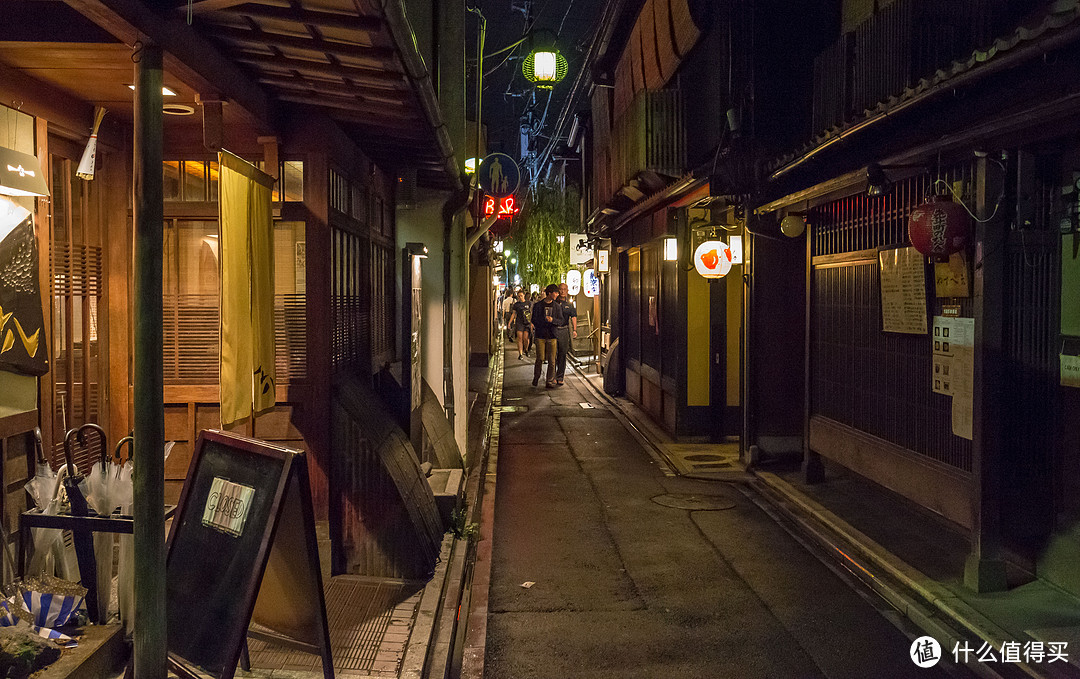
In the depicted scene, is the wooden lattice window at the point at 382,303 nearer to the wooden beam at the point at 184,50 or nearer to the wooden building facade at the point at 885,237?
the wooden beam at the point at 184,50

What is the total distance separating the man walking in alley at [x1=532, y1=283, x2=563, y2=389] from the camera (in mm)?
24234

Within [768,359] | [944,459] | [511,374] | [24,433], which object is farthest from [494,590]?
[511,374]

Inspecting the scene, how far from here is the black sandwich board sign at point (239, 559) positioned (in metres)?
4.70

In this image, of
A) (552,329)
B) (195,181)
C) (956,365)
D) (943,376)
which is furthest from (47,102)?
(552,329)

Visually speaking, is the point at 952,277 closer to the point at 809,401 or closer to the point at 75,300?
the point at 809,401

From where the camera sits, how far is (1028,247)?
7562 mm

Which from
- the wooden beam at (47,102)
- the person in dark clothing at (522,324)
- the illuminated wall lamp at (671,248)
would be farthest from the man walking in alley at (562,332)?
the wooden beam at (47,102)

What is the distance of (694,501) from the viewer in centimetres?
1189

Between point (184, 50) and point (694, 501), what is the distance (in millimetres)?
9296

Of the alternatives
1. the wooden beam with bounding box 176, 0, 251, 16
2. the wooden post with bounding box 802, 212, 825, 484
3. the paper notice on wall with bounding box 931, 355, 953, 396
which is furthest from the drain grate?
the wooden post with bounding box 802, 212, 825, 484

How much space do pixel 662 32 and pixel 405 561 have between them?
46.1 feet

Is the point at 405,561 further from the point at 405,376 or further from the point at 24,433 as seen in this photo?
the point at 24,433

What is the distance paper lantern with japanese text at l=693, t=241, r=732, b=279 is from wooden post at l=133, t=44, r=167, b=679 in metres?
11.9

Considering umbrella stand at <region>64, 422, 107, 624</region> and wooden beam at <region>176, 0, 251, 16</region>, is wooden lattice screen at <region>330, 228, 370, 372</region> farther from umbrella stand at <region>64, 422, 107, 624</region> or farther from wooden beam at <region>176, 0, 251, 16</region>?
wooden beam at <region>176, 0, 251, 16</region>
